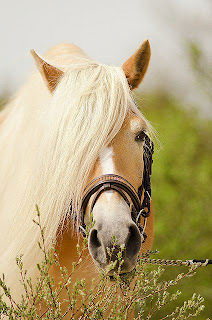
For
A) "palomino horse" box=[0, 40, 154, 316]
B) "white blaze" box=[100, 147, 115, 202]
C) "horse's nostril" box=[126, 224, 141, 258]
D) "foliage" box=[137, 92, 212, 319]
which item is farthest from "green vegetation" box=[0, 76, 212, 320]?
"horse's nostril" box=[126, 224, 141, 258]

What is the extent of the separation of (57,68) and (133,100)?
46 cm

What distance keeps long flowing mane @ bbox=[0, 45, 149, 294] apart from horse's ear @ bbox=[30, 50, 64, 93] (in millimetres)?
48

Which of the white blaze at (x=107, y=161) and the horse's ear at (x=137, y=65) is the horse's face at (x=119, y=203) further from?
the horse's ear at (x=137, y=65)

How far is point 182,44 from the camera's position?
8.59 metres

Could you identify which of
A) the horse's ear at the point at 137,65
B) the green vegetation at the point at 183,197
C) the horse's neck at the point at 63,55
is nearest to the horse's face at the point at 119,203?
the horse's ear at the point at 137,65

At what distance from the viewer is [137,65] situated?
2.47m

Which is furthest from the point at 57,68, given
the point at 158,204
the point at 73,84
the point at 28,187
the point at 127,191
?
the point at 158,204

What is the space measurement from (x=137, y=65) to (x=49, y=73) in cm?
54

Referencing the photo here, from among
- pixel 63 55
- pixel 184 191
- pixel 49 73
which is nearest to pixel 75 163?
pixel 49 73

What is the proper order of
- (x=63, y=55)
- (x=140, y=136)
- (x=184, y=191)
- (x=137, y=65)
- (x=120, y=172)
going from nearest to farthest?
(x=120, y=172)
(x=140, y=136)
(x=137, y=65)
(x=63, y=55)
(x=184, y=191)

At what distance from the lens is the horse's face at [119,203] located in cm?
178

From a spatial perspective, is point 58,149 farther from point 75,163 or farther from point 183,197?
point 183,197

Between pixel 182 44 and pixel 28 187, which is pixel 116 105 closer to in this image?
pixel 28 187

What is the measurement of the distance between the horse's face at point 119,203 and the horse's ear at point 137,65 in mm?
336
